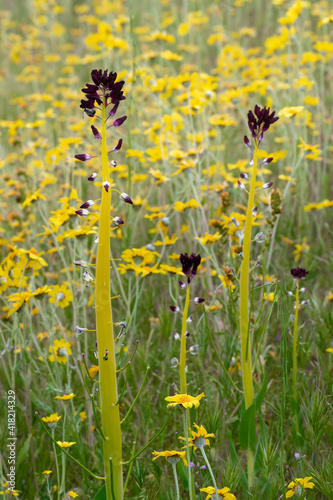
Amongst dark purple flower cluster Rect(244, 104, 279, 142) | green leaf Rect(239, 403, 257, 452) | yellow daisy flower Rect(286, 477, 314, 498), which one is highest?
dark purple flower cluster Rect(244, 104, 279, 142)

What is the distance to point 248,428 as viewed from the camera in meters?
1.24

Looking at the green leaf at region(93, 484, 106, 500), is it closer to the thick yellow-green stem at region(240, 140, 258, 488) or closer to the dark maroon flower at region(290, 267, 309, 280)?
the thick yellow-green stem at region(240, 140, 258, 488)

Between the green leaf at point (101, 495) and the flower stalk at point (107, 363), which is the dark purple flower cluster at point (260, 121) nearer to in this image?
the flower stalk at point (107, 363)

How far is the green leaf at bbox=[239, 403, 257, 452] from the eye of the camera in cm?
124

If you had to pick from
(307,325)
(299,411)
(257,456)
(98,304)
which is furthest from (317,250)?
(98,304)

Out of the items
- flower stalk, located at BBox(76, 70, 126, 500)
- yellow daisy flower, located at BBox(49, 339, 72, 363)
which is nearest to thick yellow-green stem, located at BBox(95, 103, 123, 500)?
flower stalk, located at BBox(76, 70, 126, 500)

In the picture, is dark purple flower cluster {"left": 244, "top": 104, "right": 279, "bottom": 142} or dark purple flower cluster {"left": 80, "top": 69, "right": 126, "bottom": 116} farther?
dark purple flower cluster {"left": 244, "top": 104, "right": 279, "bottom": 142}

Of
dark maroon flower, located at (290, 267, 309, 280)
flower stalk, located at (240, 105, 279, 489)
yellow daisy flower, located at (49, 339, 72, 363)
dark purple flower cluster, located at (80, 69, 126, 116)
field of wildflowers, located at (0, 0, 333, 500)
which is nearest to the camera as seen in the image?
dark purple flower cluster, located at (80, 69, 126, 116)

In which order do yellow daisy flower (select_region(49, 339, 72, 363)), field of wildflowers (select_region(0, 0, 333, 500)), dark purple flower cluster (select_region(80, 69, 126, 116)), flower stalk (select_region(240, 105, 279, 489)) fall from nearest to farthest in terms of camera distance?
1. dark purple flower cluster (select_region(80, 69, 126, 116))
2. field of wildflowers (select_region(0, 0, 333, 500))
3. flower stalk (select_region(240, 105, 279, 489))
4. yellow daisy flower (select_region(49, 339, 72, 363))

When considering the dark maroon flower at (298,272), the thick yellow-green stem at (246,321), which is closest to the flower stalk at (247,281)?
the thick yellow-green stem at (246,321)

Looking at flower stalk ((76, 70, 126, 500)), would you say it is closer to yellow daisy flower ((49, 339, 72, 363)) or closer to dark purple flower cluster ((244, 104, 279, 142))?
dark purple flower cluster ((244, 104, 279, 142))

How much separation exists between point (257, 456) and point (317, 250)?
131 centimetres

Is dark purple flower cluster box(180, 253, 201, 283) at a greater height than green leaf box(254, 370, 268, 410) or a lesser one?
greater

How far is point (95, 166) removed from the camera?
343cm
